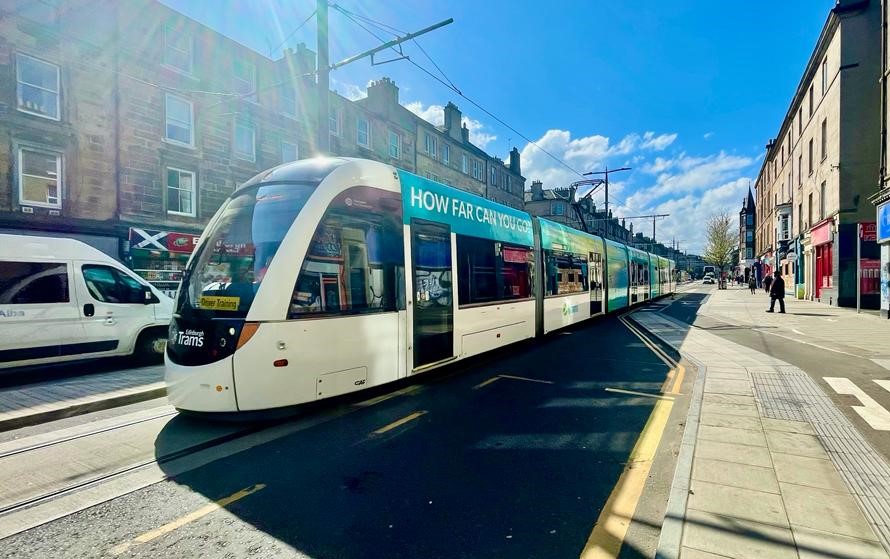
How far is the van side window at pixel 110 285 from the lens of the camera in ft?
26.5

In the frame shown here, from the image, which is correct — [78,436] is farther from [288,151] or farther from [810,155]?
[810,155]

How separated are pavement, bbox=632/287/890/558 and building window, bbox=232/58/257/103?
20.3 meters

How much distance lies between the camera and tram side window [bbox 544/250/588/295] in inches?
449

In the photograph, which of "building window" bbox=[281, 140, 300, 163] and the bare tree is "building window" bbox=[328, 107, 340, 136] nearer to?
"building window" bbox=[281, 140, 300, 163]

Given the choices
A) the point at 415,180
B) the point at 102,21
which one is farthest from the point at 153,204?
the point at 415,180

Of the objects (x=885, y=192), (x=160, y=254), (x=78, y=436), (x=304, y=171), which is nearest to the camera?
(x=78, y=436)

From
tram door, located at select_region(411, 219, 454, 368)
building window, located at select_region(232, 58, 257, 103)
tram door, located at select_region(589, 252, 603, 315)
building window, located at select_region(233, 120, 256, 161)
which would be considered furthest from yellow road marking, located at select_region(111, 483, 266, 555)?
building window, located at select_region(232, 58, 257, 103)

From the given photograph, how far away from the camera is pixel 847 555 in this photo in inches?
98.3

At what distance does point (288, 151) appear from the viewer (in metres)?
21.6

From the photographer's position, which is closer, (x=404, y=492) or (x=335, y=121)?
(x=404, y=492)

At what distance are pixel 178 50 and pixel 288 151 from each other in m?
5.78

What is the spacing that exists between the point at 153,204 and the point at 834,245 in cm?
2987

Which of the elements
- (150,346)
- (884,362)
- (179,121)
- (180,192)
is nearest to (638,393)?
(884,362)

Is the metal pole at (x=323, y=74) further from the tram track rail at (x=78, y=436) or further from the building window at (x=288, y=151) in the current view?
the building window at (x=288, y=151)
